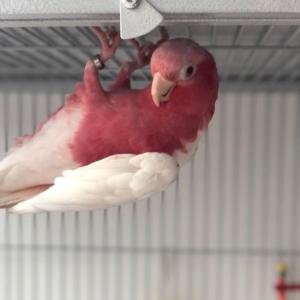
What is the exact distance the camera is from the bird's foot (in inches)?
17.2

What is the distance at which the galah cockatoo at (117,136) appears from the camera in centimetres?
41

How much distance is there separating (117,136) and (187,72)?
8cm

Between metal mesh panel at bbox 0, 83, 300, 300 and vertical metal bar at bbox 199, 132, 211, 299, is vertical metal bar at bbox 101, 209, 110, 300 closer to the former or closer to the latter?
metal mesh panel at bbox 0, 83, 300, 300

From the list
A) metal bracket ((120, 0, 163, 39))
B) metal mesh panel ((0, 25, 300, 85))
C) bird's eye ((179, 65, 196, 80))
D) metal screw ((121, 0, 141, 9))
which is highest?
metal mesh panel ((0, 25, 300, 85))

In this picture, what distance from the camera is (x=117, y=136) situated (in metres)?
0.43

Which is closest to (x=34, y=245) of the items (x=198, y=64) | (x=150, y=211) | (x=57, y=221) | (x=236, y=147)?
(x=57, y=221)

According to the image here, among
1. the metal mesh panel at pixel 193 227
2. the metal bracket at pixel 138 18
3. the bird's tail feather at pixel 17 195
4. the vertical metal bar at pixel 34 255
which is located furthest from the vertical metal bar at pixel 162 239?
the metal bracket at pixel 138 18

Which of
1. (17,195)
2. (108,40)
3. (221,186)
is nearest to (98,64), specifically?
(108,40)

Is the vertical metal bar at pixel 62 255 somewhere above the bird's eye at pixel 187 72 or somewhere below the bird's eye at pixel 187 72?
below

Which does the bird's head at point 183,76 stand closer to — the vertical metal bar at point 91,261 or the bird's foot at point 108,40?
the bird's foot at point 108,40

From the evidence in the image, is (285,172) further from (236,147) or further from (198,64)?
(198,64)

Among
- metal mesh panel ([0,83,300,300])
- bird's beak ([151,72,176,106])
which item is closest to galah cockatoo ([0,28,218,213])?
bird's beak ([151,72,176,106])

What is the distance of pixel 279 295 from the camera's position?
878mm

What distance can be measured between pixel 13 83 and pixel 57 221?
0.24m
